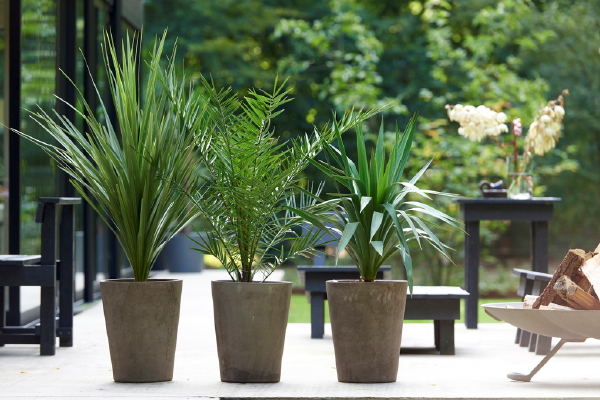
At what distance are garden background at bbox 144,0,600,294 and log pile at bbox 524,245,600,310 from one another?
8089 mm

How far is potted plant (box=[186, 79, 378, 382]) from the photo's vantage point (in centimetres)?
361

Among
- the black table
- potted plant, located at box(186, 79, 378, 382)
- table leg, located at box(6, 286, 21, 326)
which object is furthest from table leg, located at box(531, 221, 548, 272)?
table leg, located at box(6, 286, 21, 326)

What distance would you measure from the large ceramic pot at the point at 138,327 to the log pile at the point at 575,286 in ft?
5.52

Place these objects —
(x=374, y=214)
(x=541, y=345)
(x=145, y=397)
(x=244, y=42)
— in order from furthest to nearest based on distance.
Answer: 1. (x=244, y=42)
2. (x=541, y=345)
3. (x=374, y=214)
4. (x=145, y=397)

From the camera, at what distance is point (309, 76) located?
51.7 ft

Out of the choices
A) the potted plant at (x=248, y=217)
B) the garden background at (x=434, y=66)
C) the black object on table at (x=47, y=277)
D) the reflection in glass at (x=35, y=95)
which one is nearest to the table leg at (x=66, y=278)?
the black object on table at (x=47, y=277)

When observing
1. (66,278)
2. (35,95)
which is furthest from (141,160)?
(35,95)

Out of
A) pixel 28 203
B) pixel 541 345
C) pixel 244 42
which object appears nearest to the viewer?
pixel 541 345

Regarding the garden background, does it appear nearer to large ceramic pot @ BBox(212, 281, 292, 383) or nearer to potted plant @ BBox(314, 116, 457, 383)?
potted plant @ BBox(314, 116, 457, 383)

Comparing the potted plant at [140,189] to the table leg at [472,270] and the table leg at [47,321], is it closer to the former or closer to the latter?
the table leg at [47,321]

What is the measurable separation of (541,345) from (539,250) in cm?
138

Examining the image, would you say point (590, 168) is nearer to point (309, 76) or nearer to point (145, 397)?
point (309, 76)

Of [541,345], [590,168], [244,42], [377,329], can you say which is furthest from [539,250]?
[590,168]

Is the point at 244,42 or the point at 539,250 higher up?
the point at 244,42
